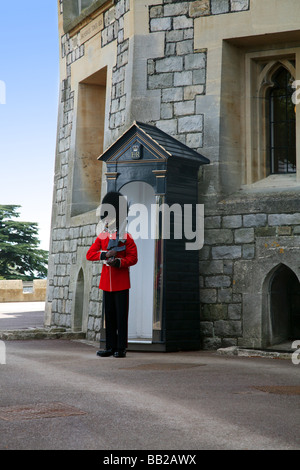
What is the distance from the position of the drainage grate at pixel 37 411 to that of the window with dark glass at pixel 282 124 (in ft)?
19.5

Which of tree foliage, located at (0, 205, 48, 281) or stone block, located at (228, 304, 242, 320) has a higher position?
tree foliage, located at (0, 205, 48, 281)

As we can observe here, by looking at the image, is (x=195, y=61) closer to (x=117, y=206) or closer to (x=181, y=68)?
(x=181, y=68)

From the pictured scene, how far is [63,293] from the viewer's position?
12.1 metres

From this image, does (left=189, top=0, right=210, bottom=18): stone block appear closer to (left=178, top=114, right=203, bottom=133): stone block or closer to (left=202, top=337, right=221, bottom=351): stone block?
(left=178, top=114, right=203, bottom=133): stone block

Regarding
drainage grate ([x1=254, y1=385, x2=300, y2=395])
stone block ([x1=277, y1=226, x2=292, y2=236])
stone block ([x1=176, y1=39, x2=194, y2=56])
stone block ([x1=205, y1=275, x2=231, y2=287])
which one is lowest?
drainage grate ([x1=254, y1=385, x2=300, y2=395])

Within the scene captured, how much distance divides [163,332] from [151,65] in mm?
3932

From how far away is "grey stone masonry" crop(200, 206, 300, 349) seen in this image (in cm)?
892

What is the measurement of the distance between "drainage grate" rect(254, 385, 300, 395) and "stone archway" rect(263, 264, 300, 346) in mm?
3229

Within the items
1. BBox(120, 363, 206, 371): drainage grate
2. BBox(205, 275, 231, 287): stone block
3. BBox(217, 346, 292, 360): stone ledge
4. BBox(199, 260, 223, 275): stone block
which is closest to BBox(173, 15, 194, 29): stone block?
BBox(199, 260, 223, 275): stone block

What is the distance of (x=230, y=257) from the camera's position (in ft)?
30.1

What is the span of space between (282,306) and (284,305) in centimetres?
7

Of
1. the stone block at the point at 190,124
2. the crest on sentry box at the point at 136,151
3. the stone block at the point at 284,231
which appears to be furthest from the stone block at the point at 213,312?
the stone block at the point at 190,124

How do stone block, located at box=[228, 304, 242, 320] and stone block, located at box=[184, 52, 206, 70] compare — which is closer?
stone block, located at box=[228, 304, 242, 320]
